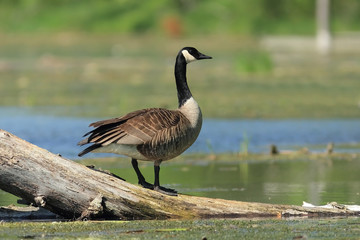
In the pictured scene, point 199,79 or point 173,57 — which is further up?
point 173,57

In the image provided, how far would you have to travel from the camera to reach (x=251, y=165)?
12.2 meters

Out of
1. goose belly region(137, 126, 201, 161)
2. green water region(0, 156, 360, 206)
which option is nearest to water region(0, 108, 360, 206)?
green water region(0, 156, 360, 206)

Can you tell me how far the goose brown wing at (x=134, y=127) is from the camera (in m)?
8.02

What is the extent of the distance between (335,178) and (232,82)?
15.7 m

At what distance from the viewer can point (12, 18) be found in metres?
61.6

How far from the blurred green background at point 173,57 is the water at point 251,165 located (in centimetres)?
140

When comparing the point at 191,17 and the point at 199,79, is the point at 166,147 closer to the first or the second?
the point at 199,79

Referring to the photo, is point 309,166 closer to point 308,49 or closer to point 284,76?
point 284,76

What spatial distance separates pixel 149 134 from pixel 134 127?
16 cm

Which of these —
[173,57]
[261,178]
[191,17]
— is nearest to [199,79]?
[173,57]

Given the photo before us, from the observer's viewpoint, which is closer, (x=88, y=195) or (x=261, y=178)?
(x=88, y=195)

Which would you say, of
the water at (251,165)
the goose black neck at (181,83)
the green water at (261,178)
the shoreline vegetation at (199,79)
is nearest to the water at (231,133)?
the water at (251,165)

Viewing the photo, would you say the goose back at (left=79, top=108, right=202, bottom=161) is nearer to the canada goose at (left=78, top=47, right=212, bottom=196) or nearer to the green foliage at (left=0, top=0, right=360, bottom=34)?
the canada goose at (left=78, top=47, right=212, bottom=196)

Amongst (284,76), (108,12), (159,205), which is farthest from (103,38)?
(159,205)
